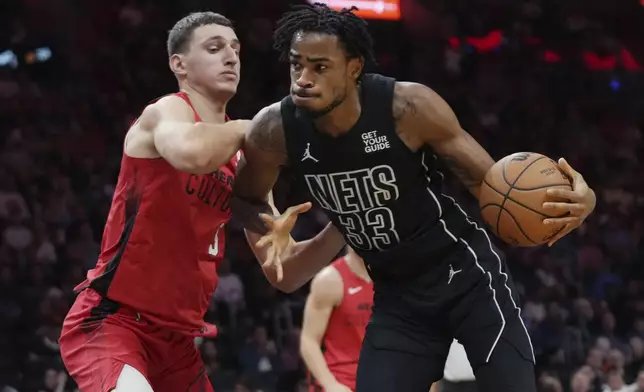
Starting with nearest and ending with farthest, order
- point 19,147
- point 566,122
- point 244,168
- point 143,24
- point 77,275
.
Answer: point 244,168 < point 77,275 < point 19,147 < point 143,24 < point 566,122

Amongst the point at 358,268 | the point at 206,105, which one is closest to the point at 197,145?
the point at 206,105

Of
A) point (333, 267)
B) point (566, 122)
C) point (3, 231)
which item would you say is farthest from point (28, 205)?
point (566, 122)

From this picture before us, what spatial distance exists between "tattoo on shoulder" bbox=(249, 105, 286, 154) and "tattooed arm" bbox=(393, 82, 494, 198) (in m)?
0.45

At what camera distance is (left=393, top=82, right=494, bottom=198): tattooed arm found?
340 cm

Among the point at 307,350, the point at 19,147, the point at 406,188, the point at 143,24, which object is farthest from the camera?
the point at 143,24

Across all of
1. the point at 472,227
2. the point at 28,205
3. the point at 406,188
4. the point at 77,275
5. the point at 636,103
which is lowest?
the point at 636,103

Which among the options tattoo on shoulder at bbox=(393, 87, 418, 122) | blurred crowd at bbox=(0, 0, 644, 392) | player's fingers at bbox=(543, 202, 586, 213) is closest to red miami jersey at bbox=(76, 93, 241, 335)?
tattoo on shoulder at bbox=(393, 87, 418, 122)

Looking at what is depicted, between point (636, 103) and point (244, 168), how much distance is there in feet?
40.0

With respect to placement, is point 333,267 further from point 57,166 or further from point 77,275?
point 57,166

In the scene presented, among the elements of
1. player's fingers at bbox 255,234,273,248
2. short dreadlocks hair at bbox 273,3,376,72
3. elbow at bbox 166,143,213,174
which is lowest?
player's fingers at bbox 255,234,273,248

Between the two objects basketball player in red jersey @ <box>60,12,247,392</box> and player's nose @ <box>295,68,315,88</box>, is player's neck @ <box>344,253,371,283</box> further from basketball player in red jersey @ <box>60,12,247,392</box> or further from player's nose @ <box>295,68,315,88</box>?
player's nose @ <box>295,68,315,88</box>

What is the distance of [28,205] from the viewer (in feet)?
31.2

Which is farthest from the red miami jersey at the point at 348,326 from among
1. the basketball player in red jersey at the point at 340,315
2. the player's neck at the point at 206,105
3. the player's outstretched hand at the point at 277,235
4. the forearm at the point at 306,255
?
the player's outstretched hand at the point at 277,235

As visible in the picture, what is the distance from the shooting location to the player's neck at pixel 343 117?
3.47 m
